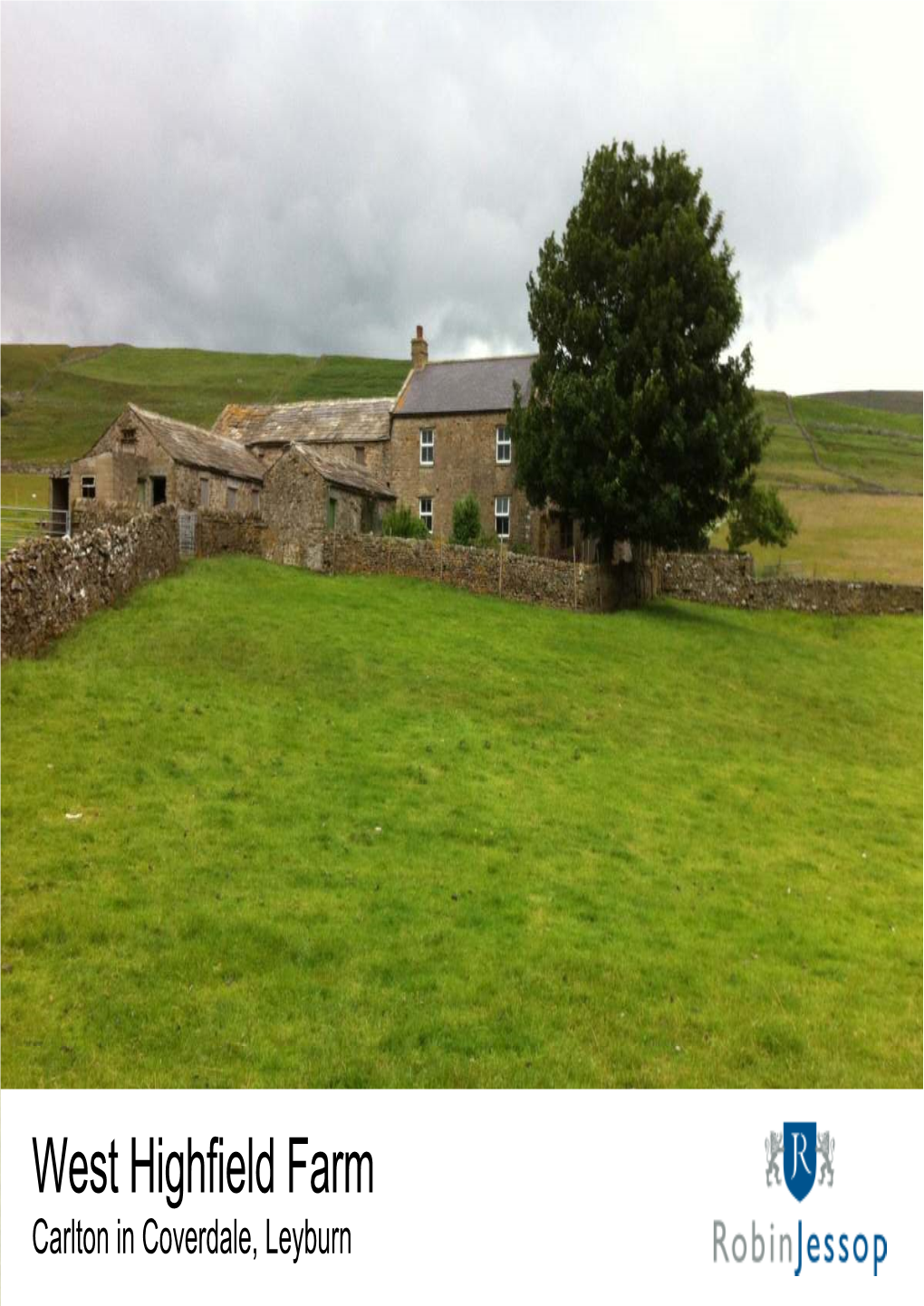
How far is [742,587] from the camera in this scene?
44188 millimetres

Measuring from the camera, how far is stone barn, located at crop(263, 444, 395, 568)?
3750 cm

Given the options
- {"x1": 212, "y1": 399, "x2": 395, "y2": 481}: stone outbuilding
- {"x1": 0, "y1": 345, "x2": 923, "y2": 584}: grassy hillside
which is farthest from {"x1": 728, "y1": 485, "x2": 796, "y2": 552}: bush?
{"x1": 212, "y1": 399, "x2": 395, "y2": 481}: stone outbuilding

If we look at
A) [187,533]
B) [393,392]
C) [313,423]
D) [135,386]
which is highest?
[135,386]

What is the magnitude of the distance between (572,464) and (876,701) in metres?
14.2

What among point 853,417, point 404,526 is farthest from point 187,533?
point 853,417

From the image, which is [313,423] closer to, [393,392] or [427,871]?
[427,871]

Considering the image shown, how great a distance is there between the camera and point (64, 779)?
14711 mm

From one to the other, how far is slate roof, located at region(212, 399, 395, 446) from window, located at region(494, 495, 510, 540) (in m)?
7.95

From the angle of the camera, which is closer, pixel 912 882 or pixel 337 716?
pixel 912 882

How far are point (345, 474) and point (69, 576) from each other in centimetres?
2232

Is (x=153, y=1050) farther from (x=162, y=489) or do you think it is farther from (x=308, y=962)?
(x=162, y=489)

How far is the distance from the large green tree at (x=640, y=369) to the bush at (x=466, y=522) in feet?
24.2

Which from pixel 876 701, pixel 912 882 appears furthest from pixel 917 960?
pixel 876 701
